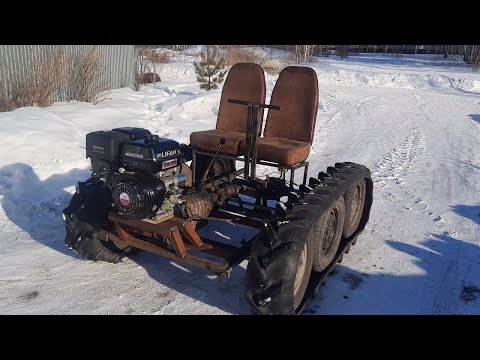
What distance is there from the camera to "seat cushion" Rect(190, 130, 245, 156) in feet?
13.8

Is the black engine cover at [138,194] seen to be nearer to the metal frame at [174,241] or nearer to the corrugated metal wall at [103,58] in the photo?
the metal frame at [174,241]

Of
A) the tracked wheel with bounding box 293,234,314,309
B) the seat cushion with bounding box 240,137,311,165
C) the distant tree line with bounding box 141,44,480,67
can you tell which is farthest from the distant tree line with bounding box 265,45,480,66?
the tracked wheel with bounding box 293,234,314,309

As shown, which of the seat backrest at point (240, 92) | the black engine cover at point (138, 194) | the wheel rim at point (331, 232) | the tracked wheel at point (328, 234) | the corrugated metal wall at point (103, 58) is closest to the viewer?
the black engine cover at point (138, 194)

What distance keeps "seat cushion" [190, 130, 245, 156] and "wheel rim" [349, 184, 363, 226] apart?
1.38 metres

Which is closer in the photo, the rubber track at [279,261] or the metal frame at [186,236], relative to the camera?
the rubber track at [279,261]

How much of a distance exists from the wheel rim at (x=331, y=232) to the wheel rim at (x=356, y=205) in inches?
24.7

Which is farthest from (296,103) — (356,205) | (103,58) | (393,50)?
(393,50)

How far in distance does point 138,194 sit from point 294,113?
6.52ft

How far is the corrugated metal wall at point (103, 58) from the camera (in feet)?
30.1

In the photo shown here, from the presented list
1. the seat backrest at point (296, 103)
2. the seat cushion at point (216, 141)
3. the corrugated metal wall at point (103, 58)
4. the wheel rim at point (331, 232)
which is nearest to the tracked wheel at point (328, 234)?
the wheel rim at point (331, 232)

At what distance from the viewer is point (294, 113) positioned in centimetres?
446

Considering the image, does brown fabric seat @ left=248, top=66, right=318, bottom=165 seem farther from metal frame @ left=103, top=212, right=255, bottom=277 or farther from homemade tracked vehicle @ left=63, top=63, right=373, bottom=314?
metal frame @ left=103, top=212, right=255, bottom=277

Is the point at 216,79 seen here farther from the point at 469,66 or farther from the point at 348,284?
the point at 469,66

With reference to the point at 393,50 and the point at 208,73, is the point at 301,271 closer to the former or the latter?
the point at 208,73
